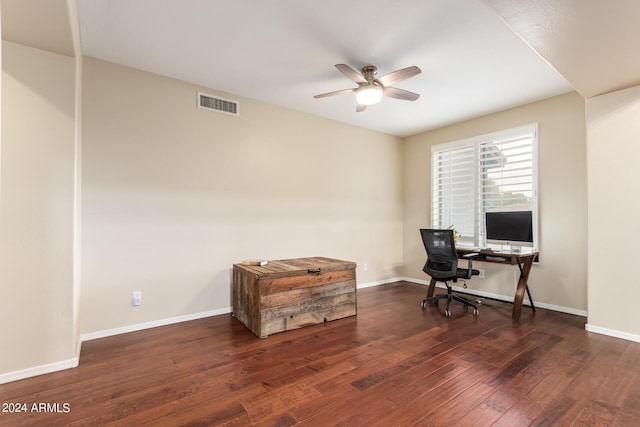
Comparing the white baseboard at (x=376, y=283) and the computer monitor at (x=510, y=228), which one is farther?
the white baseboard at (x=376, y=283)

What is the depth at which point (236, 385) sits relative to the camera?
232 cm

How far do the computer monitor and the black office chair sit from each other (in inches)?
17.1

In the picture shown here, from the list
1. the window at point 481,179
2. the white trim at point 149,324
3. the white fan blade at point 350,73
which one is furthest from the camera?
the window at point 481,179

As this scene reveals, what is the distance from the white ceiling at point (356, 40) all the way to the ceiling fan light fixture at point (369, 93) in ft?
0.86

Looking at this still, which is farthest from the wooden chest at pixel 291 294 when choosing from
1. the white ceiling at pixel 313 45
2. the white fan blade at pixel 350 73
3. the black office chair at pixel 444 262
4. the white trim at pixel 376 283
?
the white ceiling at pixel 313 45

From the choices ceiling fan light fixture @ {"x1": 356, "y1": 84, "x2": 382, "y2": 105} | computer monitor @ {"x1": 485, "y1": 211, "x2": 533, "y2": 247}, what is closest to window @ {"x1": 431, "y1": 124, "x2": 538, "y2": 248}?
computer monitor @ {"x1": 485, "y1": 211, "x2": 533, "y2": 247}

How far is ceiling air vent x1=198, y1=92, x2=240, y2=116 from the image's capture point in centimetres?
382

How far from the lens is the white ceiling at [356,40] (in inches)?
87.3

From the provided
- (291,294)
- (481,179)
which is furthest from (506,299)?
(291,294)

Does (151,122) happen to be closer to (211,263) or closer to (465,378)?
(211,263)

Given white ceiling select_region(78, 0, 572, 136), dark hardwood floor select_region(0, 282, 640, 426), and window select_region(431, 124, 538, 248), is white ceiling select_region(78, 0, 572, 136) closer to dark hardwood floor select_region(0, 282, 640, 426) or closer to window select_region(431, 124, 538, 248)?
window select_region(431, 124, 538, 248)

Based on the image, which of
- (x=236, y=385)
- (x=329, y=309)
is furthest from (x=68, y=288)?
(x=329, y=309)

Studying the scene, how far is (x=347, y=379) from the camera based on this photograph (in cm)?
240

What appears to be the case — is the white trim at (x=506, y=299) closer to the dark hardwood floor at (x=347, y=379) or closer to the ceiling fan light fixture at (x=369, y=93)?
the dark hardwood floor at (x=347, y=379)
